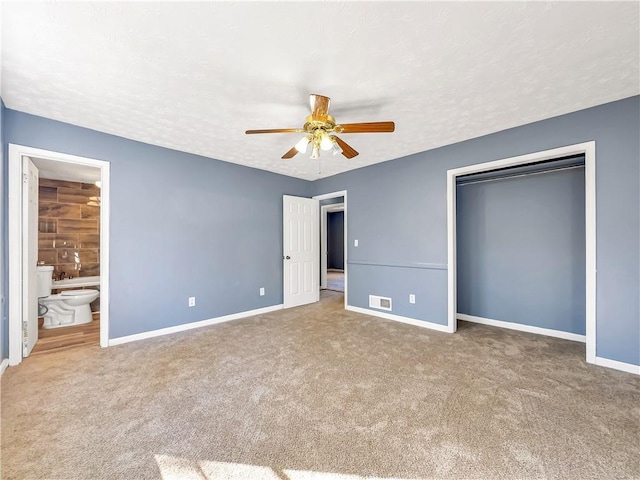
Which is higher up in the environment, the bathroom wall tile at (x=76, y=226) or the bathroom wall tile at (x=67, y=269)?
the bathroom wall tile at (x=76, y=226)

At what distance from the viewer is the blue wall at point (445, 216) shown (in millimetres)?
2385

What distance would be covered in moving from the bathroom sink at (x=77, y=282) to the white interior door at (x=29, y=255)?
1.66m

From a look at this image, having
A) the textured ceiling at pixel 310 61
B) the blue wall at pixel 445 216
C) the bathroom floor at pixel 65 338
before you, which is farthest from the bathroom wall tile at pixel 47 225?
the blue wall at pixel 445 216

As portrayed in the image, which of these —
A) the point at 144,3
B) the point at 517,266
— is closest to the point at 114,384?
the point at 144,3

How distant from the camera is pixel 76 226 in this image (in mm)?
4746

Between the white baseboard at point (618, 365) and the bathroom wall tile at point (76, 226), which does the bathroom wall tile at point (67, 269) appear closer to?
the bathroom wall tile at point (76, 226)

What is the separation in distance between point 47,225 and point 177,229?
2.78m

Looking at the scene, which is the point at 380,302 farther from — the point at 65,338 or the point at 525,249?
the point at 65,338

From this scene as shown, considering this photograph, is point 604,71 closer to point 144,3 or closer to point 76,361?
point 144,3

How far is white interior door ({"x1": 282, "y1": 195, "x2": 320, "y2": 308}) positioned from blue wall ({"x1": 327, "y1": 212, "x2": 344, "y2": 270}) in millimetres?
5290

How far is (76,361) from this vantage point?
2658 mm

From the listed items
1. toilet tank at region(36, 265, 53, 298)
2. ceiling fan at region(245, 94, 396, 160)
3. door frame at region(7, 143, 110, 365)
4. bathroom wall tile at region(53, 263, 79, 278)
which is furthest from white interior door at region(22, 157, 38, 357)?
ceiling fan at region(245, 94, 396, 160)

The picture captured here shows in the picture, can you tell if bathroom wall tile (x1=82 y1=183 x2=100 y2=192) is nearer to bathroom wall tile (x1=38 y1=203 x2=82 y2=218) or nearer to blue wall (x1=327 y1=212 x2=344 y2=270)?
bathroom wall tile (x1=38 y1=203 x2=82 y2=218)

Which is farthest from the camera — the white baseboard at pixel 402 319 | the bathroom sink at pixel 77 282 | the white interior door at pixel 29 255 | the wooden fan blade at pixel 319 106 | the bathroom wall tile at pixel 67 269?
the bathroom wall tile at pixel 67 269
